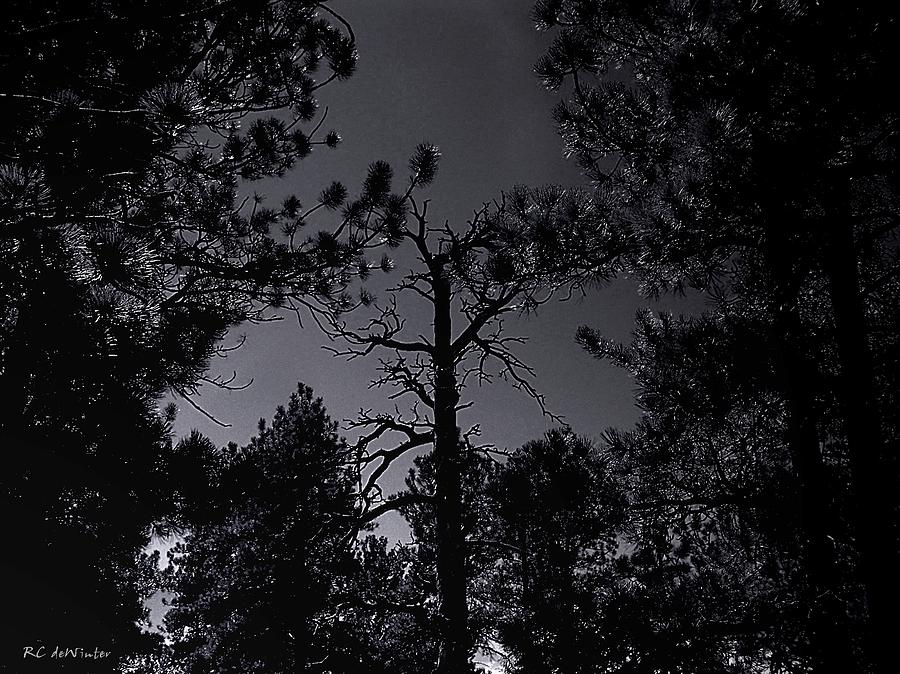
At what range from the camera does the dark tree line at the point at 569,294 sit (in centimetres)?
336

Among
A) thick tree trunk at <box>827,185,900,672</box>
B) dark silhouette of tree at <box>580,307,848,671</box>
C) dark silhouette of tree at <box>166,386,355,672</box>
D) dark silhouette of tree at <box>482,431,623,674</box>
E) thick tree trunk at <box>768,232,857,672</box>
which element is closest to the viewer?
thick tree trunk at <box>827,185,900,672</box>

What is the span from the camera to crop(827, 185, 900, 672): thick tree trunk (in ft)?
9.22

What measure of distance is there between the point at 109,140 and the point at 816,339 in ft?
18.5

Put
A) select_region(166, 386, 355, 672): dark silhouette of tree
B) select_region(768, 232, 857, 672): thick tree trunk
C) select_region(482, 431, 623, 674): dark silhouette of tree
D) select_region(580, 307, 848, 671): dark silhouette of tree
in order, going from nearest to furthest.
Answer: select_region(768, 232, 857, 672): thick tree trunk < select_region(580, 307, 848, 671): dark silhouette of tree < select_region(482, 431, 623, 674): dark silhouette of tree < select_region(166, 386, 355, 672): dark silhouette of tree

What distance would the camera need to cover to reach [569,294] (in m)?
5.00

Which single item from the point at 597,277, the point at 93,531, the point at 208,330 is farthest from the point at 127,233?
the point at 93,531

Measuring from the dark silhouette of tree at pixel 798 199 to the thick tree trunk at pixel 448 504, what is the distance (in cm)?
286

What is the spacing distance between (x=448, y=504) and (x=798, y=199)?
4460 mm

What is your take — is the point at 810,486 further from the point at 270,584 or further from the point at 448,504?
the point at 270,584

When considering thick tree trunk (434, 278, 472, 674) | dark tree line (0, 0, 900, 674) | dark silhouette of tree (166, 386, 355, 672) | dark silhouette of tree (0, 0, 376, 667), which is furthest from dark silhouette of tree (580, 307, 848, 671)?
dark silhouette of tree (166, 386, 355, 672)

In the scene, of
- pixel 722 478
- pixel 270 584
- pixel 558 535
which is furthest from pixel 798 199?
pixel 270 584

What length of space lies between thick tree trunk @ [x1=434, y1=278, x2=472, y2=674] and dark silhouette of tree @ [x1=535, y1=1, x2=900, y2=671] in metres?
2.86

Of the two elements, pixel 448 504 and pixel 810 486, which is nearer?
pixel 810 486

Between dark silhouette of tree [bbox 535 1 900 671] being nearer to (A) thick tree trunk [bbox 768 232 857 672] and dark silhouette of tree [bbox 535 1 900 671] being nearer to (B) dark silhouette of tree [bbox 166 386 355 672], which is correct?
(A) thick tree trunk [bbox 768 232 857 672]
